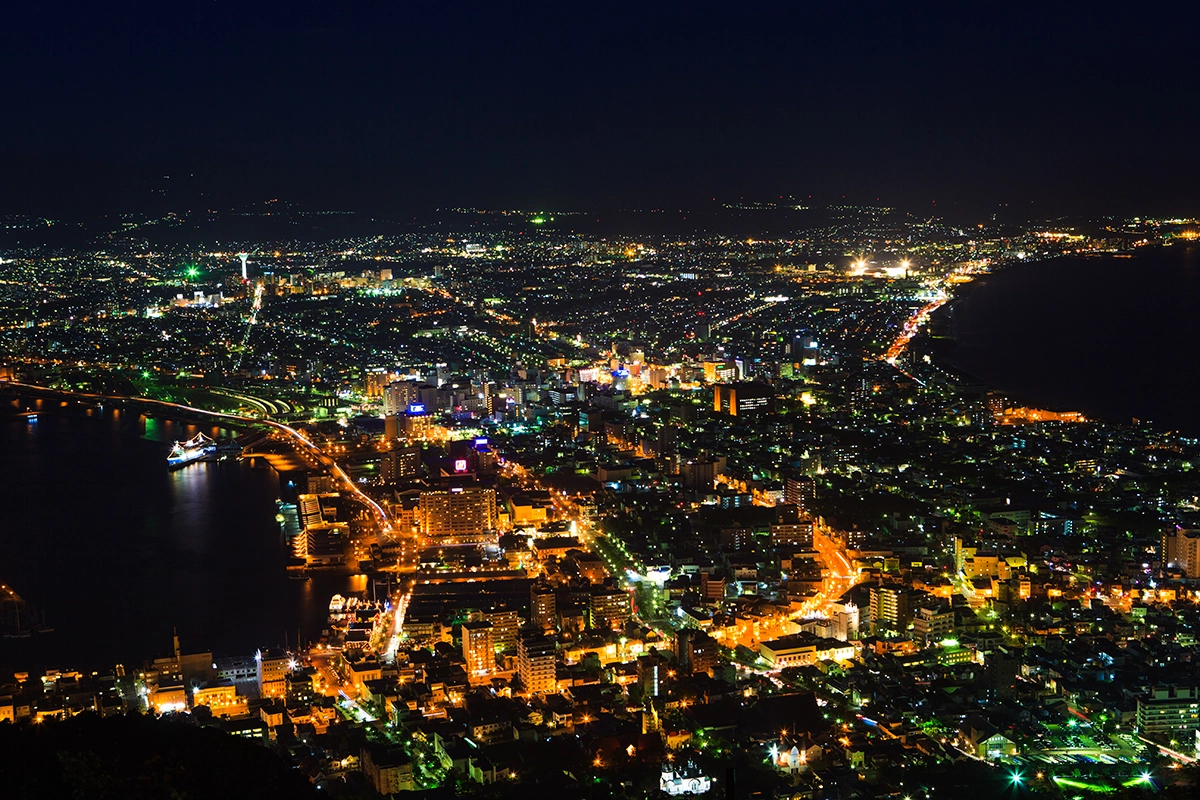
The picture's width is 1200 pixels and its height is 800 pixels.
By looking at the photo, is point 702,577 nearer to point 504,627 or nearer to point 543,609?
point 543,609

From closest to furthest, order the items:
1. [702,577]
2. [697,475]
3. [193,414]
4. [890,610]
A: [890,610], [702,577], [697,475], [193,414]

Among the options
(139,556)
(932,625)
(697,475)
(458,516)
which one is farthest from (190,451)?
(932,625)

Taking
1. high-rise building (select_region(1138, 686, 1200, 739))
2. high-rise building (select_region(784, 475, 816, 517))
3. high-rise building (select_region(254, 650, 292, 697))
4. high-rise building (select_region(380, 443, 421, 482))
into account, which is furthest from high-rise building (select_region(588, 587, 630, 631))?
high-rise building (select_region(380, 443, 421, 482))

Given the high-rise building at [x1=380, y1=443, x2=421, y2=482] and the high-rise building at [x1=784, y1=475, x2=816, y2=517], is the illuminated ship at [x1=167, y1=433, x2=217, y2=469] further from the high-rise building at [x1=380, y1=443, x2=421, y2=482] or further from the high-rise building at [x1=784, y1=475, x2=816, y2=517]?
the high-rise building at [x1=784, y1=475, x2=816, y2=517]

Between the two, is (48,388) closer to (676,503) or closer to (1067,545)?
(676,503)

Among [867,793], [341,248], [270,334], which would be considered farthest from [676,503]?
[341,248]

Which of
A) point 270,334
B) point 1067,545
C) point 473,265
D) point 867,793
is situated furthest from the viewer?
point 473,265
